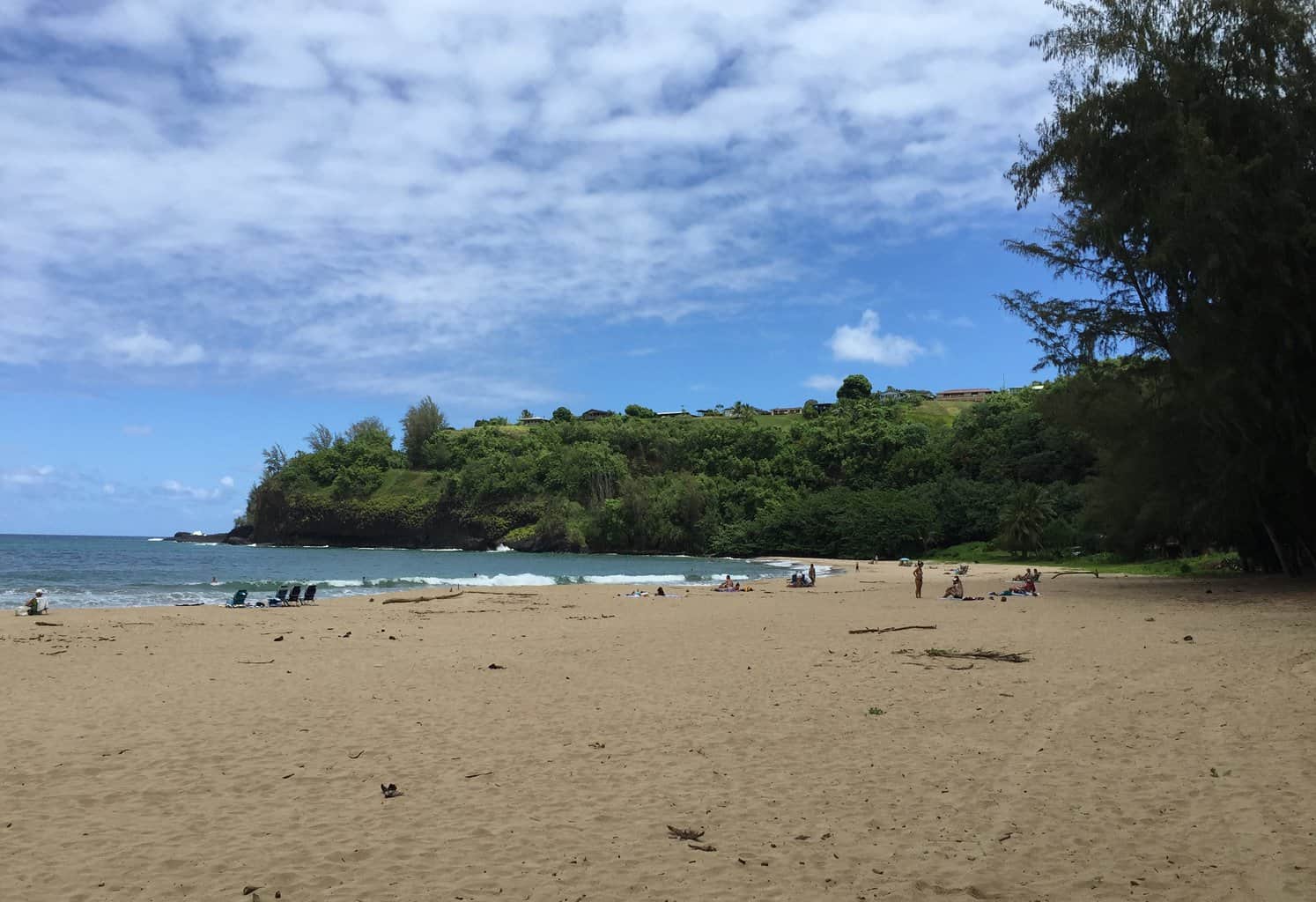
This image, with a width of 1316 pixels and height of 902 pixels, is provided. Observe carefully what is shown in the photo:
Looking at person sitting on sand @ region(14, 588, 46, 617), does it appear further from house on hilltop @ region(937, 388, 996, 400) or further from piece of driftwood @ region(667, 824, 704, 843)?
house on hilltop @ region(937, 388, 996, 400)

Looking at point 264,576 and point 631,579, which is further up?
point 264,576

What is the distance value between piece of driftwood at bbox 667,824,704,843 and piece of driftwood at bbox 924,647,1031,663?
26.1ft

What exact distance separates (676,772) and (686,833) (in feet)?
4.93

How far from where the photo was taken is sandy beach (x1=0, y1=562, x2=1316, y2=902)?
16.9 feet

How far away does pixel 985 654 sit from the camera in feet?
42.6

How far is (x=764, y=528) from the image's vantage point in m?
86.7

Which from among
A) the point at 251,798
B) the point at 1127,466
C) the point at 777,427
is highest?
the point at 777,427

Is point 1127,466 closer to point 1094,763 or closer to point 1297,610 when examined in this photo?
point 1297,610

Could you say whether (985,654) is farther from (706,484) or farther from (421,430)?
Answer: (421,430)

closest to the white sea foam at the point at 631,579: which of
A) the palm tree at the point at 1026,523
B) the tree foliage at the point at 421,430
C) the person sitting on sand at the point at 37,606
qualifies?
the palm tree at the point at 1026,523

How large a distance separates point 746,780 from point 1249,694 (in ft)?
19.8

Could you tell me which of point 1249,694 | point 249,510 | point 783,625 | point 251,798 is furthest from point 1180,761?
point 249,510

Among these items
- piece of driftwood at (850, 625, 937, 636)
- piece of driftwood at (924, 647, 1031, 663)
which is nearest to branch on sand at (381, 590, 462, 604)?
piece of driftwood at (850, 625, 937, 636)

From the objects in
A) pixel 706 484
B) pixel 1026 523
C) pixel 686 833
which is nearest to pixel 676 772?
pixel 686 833
